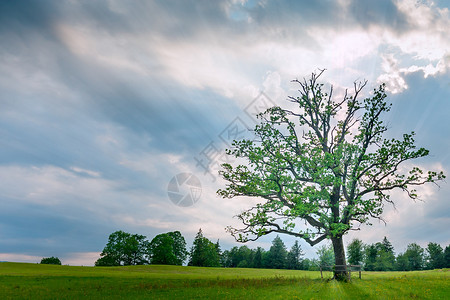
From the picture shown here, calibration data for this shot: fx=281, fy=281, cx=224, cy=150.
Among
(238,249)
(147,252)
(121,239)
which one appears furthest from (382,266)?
(121,239)

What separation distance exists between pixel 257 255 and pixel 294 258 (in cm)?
1447

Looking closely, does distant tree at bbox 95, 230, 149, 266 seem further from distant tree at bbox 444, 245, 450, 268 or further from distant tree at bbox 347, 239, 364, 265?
distant tree at bbox 444, 245, 450, 268

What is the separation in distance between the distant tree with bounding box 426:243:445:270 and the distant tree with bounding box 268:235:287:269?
55.1 metres

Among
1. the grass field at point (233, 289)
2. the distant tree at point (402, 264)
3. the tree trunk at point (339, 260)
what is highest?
the tree trunk at point (339, 260)

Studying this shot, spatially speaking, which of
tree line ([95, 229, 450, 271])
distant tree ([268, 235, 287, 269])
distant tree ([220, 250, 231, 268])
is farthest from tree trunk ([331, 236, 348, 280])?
distant tree ([220, 250, 231, 268])

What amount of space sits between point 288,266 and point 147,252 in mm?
47610

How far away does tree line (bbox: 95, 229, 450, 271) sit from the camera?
9062 cm

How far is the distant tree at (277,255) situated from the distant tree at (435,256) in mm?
55132

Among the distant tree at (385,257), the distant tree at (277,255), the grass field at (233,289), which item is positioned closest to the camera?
the grass field at (233,289)

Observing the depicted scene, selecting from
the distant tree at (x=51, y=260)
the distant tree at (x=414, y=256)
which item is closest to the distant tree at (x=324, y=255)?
the distant tree at (x=414, y=256)

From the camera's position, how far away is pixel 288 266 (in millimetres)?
95000

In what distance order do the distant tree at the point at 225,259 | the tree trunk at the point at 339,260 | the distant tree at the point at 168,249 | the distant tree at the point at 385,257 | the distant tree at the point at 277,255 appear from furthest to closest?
the distant tree at the point at 225,259, the distant tree at the point at 385,257, the distant tree at the point at 277,255, the distant tree at the point at 168,249, the tree trunk at the point at 339,260

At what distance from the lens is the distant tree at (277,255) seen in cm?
9524

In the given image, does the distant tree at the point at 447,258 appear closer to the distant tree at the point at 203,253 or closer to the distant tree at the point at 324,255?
the distant tree at the point at 324,255
